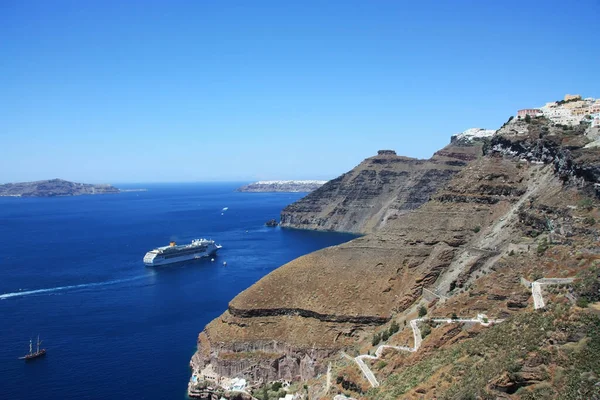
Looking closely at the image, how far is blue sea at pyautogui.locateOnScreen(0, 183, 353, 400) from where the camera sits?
201 feet

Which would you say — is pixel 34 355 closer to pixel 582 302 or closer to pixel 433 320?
pixel 433 320

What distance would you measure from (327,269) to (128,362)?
24986 mm

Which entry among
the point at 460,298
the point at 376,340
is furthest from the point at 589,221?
the point at 376,340

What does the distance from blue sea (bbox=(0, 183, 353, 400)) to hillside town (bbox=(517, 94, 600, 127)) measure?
51.8 m

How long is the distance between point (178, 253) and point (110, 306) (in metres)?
46.1

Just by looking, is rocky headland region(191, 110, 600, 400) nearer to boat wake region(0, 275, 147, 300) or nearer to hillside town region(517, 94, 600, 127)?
hillside town region(517, 94, 600, 127)

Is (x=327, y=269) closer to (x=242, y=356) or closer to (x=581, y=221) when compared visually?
(x=242, y=356)

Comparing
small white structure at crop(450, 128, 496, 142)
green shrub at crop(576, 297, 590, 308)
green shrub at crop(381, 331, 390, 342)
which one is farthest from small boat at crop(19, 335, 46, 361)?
small white structure at crop(450, 128, 496, 142)

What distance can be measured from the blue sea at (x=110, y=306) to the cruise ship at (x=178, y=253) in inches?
118

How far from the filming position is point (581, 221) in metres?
49.3

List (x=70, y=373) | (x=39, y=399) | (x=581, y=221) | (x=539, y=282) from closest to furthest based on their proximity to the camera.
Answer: (x=539, y=282)
(x=581, y=221)
(x=39, y=399)
(x=70, y=373)

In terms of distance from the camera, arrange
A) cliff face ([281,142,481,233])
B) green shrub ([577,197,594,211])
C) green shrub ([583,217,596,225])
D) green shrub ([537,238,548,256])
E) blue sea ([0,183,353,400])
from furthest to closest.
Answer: cliff face ([281,142,481,233])
blue sea ([0,183,353,400])
green shrub ([577,197,594,211])
green shrub ([537,238,548,256])
green shrub ([583,217,596,225])

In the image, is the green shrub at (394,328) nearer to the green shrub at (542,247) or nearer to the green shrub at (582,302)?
the green shrub at (542,247)

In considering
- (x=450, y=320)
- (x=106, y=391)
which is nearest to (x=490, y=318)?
(x=450, y=320)
